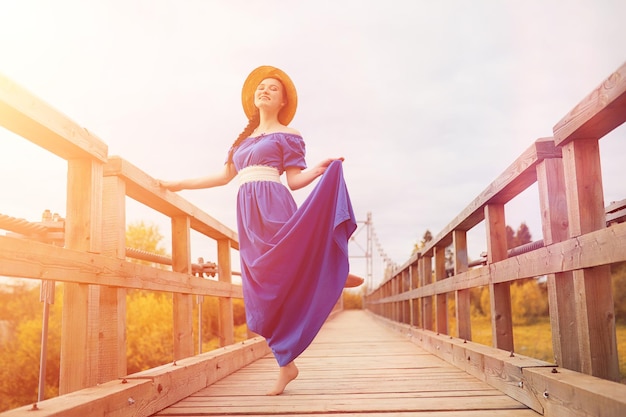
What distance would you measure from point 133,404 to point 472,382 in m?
1.66

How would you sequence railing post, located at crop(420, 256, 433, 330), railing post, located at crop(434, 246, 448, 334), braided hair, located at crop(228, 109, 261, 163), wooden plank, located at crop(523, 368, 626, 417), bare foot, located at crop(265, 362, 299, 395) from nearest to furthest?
wooden plank, located at crop(523, 368, 626, 417), bare foot, located at crop(265, 362, 299, 395), braided hair, located at crop(228, 109, 261, 163), railing post, located at crop(434, 246, 448, 334), railing post, located at crop(420, 256, 433, 330)

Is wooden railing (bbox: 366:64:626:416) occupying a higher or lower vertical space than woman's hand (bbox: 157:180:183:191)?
lower

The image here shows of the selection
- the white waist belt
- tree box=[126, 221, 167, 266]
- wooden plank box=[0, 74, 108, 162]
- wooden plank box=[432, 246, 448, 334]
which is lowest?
wooden plank box=[432, 246, 448, 334]

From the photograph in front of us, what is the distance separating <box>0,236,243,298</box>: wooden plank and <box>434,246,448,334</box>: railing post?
2446 millimetres

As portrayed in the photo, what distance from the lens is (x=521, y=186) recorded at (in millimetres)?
2730

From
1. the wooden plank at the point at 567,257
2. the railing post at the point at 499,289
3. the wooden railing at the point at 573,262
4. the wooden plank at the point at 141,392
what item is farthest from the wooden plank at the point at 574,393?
the wooden plank at the point at 141,392

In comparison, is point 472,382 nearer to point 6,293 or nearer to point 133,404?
point 133,404

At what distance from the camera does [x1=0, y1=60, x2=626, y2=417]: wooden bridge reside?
1799 mm

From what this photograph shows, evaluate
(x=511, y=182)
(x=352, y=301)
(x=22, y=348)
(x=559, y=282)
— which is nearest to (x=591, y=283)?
(x=559, y=282)

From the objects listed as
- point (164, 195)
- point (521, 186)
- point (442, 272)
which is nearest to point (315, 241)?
point (164, 195)

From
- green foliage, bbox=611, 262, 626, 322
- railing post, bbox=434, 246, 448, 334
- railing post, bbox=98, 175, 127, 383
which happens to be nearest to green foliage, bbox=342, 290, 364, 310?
green foliage, bbox=611, 262, 626, 322

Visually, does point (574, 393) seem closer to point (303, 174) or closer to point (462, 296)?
point (303, 174)

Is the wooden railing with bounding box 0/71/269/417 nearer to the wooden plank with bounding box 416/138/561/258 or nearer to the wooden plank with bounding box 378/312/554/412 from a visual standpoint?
the wooden plank with bounding box 378/312/554/412

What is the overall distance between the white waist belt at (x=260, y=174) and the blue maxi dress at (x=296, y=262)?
0.08m
